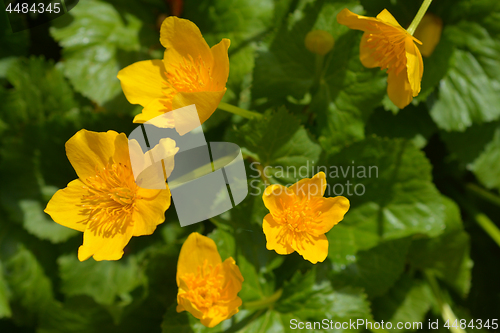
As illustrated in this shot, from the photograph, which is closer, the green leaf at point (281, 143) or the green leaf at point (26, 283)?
the green leaf at point (281, 143)

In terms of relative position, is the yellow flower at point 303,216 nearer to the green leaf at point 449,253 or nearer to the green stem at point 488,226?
the green leaf at point 449,253

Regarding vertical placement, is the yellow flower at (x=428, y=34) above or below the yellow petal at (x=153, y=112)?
above

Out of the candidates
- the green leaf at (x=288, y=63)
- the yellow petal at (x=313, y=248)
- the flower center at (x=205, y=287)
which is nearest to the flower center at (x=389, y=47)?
the green leaf at (x=288, y=63)

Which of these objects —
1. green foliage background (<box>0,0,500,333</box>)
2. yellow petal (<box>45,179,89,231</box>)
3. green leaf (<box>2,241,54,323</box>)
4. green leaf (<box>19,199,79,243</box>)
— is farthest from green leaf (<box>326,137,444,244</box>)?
green leaf (<box>2,241,54,323</box>)

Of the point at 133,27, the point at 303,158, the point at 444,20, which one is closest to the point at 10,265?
the point at 133,27

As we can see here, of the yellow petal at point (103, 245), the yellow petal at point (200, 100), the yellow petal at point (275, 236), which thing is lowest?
the yellow petal at point (103, 245)

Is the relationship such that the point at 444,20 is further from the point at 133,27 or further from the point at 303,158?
the point at 133,27

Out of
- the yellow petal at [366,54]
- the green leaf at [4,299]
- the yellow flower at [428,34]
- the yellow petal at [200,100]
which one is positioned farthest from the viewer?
the green leaf at [4,299]

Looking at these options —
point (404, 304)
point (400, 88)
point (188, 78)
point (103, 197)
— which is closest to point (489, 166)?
point (404, 304)
